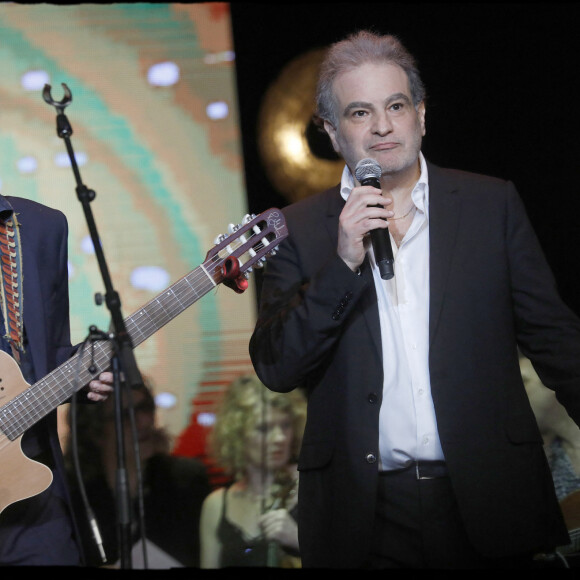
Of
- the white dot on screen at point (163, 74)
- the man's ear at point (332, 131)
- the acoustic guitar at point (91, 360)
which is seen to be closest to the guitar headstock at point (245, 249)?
the acoustic guitar at point (91, 360)

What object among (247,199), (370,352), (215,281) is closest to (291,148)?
(247,199)

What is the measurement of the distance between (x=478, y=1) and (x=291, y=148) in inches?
38.8

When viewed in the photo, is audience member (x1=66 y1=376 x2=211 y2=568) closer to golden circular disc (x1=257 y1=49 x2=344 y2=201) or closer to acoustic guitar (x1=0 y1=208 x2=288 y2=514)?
golden circular disc (x1=257 y1=49 x2=344 y2=201)

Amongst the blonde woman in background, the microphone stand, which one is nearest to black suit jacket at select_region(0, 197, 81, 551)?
the microphone stand

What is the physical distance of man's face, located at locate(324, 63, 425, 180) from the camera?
2385mm

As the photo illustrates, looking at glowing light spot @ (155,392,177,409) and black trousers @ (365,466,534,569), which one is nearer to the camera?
black trousers @ (365,466,534,569)

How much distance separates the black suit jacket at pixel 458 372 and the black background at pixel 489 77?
1404 mm

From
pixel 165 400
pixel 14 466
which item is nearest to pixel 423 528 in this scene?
pixel 14 466

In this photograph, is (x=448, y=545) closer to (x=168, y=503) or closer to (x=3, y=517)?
(x=3, y=517)

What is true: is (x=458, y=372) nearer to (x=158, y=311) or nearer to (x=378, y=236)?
(x=378, y=236)

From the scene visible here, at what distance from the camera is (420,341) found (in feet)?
7.44

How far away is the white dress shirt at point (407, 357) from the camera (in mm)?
2207

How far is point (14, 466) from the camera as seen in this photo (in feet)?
8.12

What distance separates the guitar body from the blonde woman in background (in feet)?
4.65
